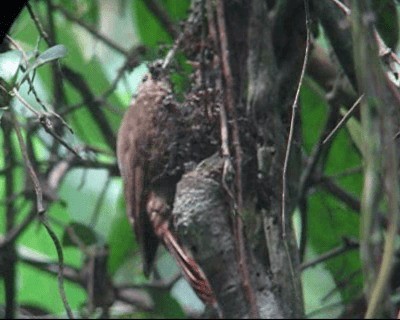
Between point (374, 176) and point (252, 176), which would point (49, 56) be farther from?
point (374, 176)

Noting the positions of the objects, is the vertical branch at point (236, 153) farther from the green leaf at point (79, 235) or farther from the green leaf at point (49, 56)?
the green leaf at point (79, 235)

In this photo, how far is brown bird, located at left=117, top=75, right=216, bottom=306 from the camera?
1.26 m

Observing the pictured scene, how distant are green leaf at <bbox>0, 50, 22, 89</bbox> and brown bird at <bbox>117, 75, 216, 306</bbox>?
296mm

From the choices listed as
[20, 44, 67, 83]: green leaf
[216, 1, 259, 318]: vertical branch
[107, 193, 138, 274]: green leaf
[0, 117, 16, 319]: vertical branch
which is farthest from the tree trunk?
[107, 193, 138, 274]: green leaf

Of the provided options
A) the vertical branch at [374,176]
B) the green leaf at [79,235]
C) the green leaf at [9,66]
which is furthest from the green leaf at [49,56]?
the green leaf at [79,235]

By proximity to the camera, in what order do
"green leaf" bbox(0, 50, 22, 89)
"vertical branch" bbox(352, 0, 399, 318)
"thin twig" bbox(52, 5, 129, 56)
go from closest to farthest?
"vertical branch" bbox(352, 0, 399, 318)
"green leaf" bbox(0, 50, 22, 89)
"thin twig" bbox(52, 5, 129, 56)

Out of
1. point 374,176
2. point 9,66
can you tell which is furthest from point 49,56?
point 374,176

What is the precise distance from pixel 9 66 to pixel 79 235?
3.03 feet

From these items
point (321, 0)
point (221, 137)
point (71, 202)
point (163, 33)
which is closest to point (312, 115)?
point (163, 33)

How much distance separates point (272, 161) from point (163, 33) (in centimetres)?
91

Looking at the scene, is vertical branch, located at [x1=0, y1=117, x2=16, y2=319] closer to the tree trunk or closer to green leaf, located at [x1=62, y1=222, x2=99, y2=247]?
green leaf, located at [x1=62, y1=222, x2=99, y2=247]

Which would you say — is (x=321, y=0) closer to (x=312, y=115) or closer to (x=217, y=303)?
(x=217, y=303)

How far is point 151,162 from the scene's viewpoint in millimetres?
1271

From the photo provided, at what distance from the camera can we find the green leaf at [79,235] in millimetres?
1860
